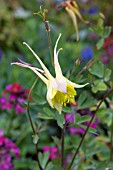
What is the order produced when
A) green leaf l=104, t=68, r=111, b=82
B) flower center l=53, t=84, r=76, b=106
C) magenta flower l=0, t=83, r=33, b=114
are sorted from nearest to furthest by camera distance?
flower center l=53, t=84, r=76, b=106 → green leaf l=104, t=68, r=111, b=82 → magenta flower l=0, t=83, r=33, b=114

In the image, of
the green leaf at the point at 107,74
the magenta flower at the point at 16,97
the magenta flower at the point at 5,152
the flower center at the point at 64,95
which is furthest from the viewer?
the magenta flower at the point at 16,97

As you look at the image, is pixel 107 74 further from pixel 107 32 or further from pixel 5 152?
pixel 5 152

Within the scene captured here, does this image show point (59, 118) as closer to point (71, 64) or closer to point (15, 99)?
point (15, 99)

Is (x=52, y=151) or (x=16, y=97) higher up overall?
(x=16, y=97)

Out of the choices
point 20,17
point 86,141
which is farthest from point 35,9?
point 86,141

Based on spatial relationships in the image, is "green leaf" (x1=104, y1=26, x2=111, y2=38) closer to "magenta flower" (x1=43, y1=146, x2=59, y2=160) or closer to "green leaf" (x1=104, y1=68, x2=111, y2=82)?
"green leaf" (x1=104, y1=68, x2=111, y2=82)

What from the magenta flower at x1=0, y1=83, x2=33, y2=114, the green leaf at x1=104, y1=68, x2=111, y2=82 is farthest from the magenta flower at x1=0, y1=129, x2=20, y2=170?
the green leaf at x1=104, y1=68, x2=111, y2=82

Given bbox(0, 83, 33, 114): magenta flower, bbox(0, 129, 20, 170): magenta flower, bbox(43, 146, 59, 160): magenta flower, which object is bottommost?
bbox(43, 146, 59, 160): magenta flower

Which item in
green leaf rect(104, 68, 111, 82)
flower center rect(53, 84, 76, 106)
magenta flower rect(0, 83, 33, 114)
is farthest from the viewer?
magenta flower rect(0, 83, 33, 114)

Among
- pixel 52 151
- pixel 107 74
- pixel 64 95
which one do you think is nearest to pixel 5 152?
pixel 52 151

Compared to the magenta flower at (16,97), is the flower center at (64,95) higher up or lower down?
higher up

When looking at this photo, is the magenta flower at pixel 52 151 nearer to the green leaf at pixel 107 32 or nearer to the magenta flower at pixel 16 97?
the magenta flower at pixel 16 97

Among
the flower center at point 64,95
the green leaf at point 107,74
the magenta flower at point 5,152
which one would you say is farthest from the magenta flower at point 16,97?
the flower center at point 64,95
